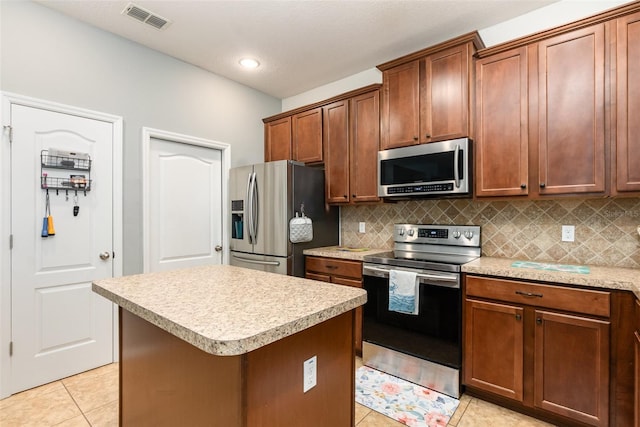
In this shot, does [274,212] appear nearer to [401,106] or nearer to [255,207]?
[255,207]

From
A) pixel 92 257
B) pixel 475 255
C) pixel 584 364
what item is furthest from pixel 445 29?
pixel 92 257

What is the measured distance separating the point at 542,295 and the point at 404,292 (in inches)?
32.9

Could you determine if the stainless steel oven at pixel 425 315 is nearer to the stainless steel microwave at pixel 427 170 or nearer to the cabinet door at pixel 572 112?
the stainless steel microwave at pixel 427 170

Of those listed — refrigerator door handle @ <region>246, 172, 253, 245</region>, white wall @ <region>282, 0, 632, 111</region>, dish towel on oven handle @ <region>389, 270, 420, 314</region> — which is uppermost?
white wall @ <region>282, 0, 632, 111</region>

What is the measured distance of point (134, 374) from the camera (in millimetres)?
1438

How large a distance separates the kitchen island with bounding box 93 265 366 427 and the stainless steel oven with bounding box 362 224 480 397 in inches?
44.4

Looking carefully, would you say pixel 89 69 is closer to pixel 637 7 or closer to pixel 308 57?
pixel 308 57

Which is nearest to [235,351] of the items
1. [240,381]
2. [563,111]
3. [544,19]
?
[240,381]

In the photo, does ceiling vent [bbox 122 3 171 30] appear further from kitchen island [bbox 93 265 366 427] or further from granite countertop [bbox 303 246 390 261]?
granite countertop [bbox 303 246 390 261]

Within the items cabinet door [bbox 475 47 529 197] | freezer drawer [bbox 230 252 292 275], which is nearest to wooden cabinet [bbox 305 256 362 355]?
freezer drawer [bbox 230 252 292 275]

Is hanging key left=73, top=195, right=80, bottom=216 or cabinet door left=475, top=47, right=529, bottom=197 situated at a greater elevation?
cabinet door left=475, top=47, right=529, bottom=197

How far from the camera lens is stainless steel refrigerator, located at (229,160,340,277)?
117 inches

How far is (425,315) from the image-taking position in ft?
7.48

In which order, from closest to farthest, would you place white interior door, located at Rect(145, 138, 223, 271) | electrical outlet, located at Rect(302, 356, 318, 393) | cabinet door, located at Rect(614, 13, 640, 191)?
electrical outlet, located at Rect(302, 356, 318, 393), cabinet door, located at Rect(614, 13, 640, 191), white interior door, located at Rect(145, 138, 223, 271)
